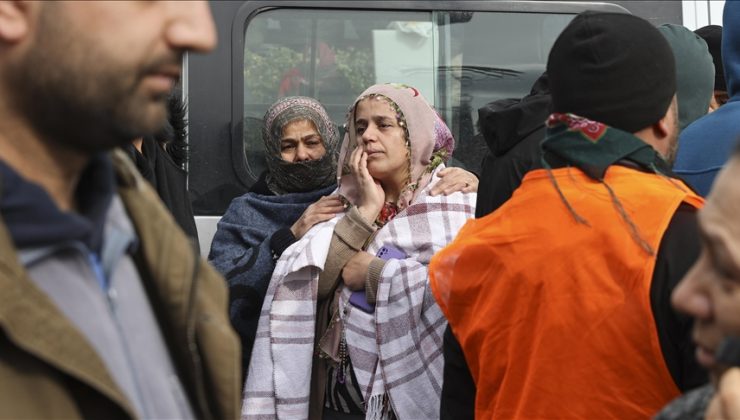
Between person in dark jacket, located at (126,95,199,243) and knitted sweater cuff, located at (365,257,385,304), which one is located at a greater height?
person in dark jacket, located at (126,95,199,243)

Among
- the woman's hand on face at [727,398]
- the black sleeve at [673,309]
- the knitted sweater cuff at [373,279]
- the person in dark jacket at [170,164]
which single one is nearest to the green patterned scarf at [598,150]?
the black sleeve at [673,309]

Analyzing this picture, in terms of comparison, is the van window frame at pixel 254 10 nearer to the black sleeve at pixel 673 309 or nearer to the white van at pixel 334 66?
the white van at pixel 334 66

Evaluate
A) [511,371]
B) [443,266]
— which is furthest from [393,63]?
[511,371]

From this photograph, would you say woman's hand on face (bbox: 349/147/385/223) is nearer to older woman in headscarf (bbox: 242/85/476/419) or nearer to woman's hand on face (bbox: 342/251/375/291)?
older woman in headscarf (bbox: 242/85/476/419)

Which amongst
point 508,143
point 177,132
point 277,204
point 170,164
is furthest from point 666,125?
point 177,132

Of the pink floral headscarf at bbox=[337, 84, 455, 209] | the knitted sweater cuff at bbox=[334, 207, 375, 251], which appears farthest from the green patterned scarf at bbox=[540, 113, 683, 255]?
the pink floral headscarf at bbox=[337, 84, 455, 209]

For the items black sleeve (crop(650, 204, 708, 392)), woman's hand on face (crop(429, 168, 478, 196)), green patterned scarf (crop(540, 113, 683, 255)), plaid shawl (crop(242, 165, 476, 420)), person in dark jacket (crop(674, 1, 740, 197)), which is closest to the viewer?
black sleeve (crop(650, 204, 708, 392))

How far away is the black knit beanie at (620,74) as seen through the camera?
2287mm

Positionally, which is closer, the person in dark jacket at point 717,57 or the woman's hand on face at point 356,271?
the woman's hand on face at point 356,271

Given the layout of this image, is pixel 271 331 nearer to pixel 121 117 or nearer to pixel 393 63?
pixel 393 63

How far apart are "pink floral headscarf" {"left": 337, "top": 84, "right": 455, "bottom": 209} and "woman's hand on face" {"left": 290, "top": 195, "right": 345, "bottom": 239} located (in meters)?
0.05

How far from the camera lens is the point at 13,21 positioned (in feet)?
4.33

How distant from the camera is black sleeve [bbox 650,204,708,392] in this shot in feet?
6.73

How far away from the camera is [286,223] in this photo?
13.2 ft
